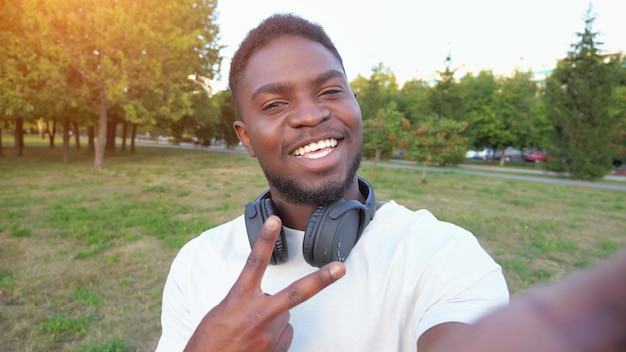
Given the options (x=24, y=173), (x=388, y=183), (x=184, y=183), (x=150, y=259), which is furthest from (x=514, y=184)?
(x=24, y=173)

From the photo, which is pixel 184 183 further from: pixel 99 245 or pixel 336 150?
pixel 336 150

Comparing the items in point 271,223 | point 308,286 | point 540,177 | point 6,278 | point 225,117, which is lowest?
point 6,278

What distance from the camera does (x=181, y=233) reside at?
7391 mm

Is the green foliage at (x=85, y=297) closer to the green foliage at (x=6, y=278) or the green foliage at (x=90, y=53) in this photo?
the green foliage at (x=6, y=278)

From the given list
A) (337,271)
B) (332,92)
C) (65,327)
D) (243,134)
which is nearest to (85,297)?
(65,327)

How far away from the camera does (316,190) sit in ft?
5.51

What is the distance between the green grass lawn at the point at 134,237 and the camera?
4.07 meters

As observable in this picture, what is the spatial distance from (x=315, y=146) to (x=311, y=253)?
48 centimetres

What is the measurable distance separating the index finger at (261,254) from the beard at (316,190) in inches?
23.3

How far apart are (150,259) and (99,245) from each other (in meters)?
1.25

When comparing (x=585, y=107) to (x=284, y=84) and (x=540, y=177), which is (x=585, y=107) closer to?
(x=540, y=177)

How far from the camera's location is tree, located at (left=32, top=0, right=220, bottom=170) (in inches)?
565

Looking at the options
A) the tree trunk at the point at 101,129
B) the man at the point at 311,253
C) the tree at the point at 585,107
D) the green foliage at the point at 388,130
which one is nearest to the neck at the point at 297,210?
the man at the point at 311,253

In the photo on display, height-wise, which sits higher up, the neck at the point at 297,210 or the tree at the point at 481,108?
the tree at the point at 481,108
